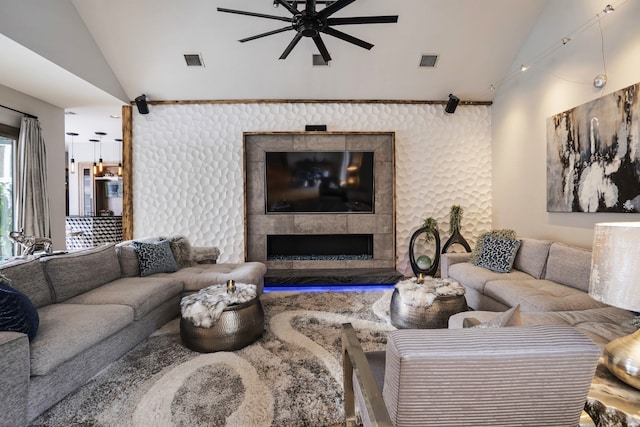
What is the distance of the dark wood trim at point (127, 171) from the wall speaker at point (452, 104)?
509 cm

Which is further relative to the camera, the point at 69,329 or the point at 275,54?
the point at 275,54

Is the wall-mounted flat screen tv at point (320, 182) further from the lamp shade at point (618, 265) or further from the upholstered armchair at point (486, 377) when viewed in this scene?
the upholstered armchair at point (486, 377)

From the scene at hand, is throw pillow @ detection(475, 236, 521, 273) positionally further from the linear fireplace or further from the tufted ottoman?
the tufted ottoman

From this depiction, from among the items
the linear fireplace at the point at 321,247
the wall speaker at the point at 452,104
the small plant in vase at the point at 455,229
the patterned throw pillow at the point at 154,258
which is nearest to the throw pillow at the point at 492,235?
the small plant in vase at the point at 455,229

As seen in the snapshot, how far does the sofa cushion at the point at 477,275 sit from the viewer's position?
332 cm

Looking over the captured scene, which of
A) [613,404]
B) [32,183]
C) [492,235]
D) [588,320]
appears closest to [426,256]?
[492,235]

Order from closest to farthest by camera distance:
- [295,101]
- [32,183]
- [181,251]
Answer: [181,251] → [32,183] → [295,101]

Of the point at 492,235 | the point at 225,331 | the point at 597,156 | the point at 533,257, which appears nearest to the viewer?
the point at 225,331

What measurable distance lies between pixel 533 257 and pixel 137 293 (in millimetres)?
3962

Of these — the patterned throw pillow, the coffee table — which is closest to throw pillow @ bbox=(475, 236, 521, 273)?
the coffee table

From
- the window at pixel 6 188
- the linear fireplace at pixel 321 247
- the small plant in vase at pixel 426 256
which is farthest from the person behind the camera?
the linear fireplace at pixel 321 247

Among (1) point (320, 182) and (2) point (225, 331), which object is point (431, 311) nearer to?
(2) point (225, 331)

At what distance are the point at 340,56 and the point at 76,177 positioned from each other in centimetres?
828

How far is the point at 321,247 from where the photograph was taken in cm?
536
